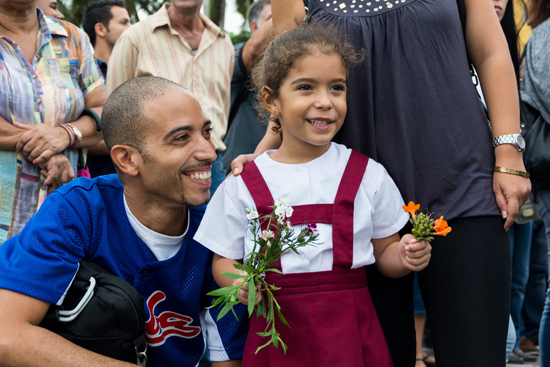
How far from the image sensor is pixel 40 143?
2.92 meters

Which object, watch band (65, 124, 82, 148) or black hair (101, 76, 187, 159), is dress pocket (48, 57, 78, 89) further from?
black hair (101, 76, 187, 159)

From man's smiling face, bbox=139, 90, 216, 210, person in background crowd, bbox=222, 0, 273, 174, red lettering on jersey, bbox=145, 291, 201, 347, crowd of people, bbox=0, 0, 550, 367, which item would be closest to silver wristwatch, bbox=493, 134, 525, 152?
crowd of people, bbox=0, 0, 550, 367

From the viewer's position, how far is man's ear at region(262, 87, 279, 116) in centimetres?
229

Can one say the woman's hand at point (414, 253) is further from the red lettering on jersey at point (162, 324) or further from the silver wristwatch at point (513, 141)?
the red lettering on jersey at point (162, 324)

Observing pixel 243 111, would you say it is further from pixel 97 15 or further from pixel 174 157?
pixel 174 157

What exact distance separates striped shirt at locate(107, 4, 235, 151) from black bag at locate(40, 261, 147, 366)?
8.00 feet

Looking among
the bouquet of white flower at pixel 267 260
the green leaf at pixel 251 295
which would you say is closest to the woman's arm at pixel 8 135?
the bouquet of white flower at pixel 267 260

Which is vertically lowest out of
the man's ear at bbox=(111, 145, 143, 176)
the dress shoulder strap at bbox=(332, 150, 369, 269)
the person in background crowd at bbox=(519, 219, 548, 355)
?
→ the person in background crowd at bbox=(519, 219, 548, 355)

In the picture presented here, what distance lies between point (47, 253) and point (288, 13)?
4.50 ft

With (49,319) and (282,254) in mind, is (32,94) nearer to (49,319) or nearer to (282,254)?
(49,319)

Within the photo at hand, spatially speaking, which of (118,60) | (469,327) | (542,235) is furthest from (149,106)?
(542,235)

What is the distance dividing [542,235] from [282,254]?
3971mm

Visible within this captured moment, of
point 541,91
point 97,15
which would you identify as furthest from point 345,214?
point 97,15

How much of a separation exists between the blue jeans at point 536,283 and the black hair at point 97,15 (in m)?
4.75
